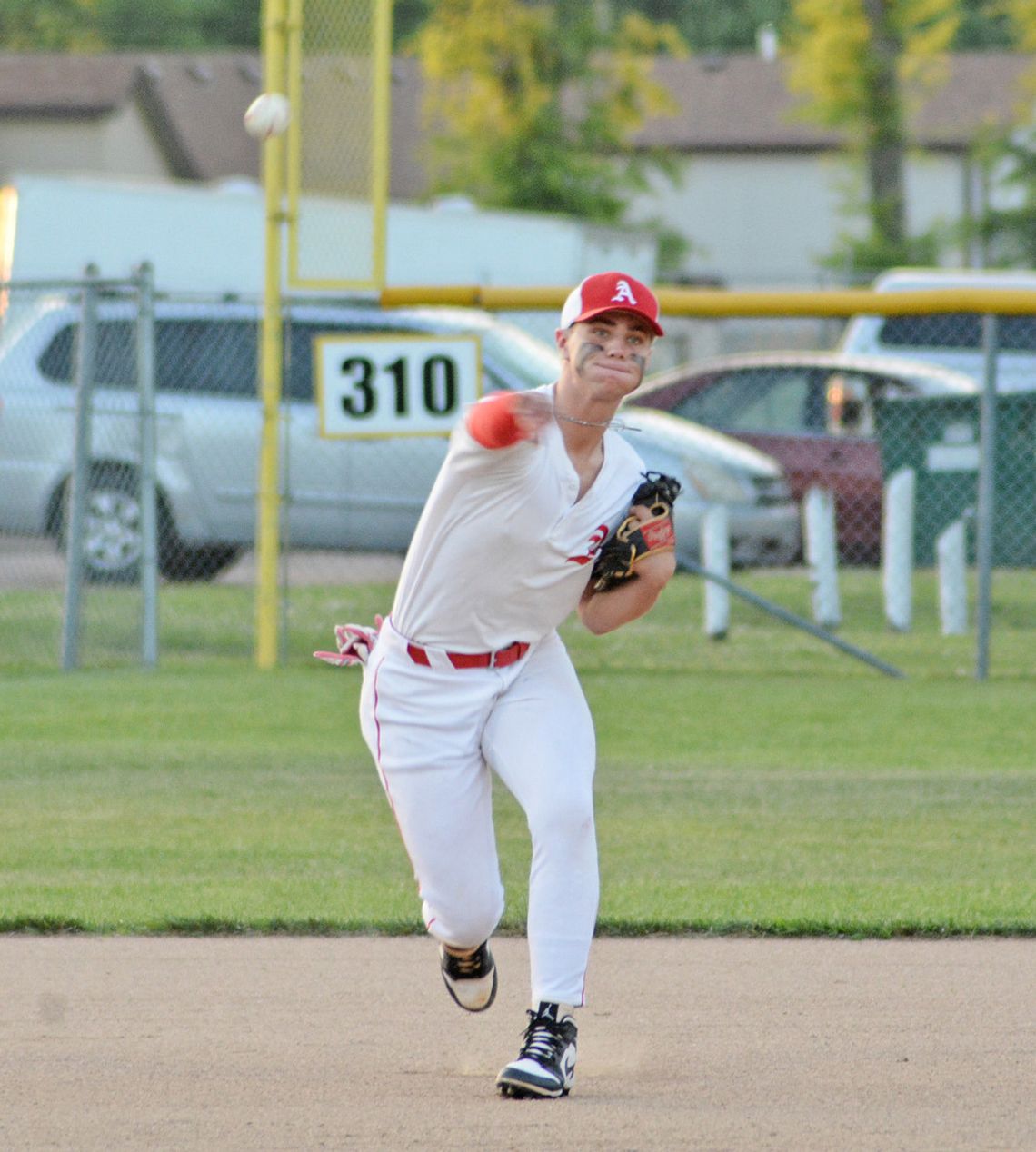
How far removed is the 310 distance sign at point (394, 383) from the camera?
423 inches

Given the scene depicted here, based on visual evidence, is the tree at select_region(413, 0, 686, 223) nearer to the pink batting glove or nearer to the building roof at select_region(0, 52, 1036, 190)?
the building roof at select_region(0, 52, 1036, 190)

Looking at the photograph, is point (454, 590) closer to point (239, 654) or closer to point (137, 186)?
point (239, 654)

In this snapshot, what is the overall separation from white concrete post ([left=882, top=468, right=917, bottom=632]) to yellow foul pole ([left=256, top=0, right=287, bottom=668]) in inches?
141

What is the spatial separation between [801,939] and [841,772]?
279cm

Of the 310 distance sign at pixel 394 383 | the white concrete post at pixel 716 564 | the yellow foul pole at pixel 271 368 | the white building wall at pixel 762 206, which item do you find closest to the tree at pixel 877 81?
the white building wall at pixel 762 206

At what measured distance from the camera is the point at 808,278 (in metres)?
34.2

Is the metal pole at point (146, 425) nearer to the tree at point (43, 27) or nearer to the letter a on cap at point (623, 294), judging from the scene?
the letter a on cap at point (623, 294)

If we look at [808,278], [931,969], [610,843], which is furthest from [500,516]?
[808,278]

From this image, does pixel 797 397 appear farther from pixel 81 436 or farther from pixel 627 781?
pixel 627 781

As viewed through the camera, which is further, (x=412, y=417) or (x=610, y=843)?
(x=412, y=417)

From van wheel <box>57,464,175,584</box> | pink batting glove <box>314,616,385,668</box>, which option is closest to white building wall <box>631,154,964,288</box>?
van wheel <box>57,464,175,584</box>

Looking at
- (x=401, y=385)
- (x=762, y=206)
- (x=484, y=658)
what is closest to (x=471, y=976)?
(x=484, y=658)

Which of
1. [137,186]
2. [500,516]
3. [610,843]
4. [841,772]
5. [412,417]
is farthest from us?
[137,186]

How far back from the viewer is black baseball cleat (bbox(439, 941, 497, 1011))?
5016 mm
